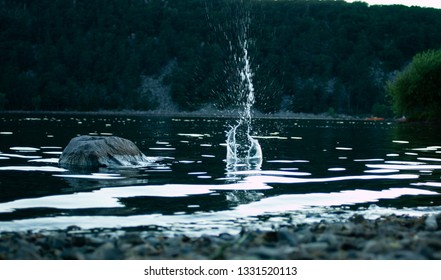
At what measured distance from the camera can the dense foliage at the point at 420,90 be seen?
286 feet

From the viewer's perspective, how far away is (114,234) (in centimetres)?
1056

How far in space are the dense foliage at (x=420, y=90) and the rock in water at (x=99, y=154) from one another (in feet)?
232

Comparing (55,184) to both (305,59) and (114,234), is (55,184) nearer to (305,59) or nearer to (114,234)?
(114,234)

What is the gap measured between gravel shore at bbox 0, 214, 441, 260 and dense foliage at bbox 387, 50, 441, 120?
80777 mm

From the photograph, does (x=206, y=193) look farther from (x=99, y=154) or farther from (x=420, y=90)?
(x=420, y=90)

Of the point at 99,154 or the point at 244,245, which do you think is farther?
the point at 99,154

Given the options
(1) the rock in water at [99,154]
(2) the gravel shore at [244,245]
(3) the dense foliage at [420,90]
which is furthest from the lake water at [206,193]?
(3) the dense foliage at [420,90]

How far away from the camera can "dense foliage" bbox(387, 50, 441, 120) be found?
87.2 meters

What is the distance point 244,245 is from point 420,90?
274 feet

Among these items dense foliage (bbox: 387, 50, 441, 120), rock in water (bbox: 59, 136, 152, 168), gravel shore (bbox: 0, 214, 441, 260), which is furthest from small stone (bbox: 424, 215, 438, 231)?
dense foliage (bbox: 387, 50, 441, 120)

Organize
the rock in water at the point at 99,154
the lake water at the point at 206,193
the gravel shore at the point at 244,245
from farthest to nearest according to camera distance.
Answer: the rock in water at the point at 99,154 < the lake water at the point at 206,193 < the gravel shore at the point at 244,245

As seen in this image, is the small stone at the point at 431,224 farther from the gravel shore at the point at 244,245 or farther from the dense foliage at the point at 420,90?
the dense foliage at the point at 420,90

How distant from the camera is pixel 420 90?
285 feet

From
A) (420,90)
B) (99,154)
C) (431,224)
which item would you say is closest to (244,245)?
(431,224)
